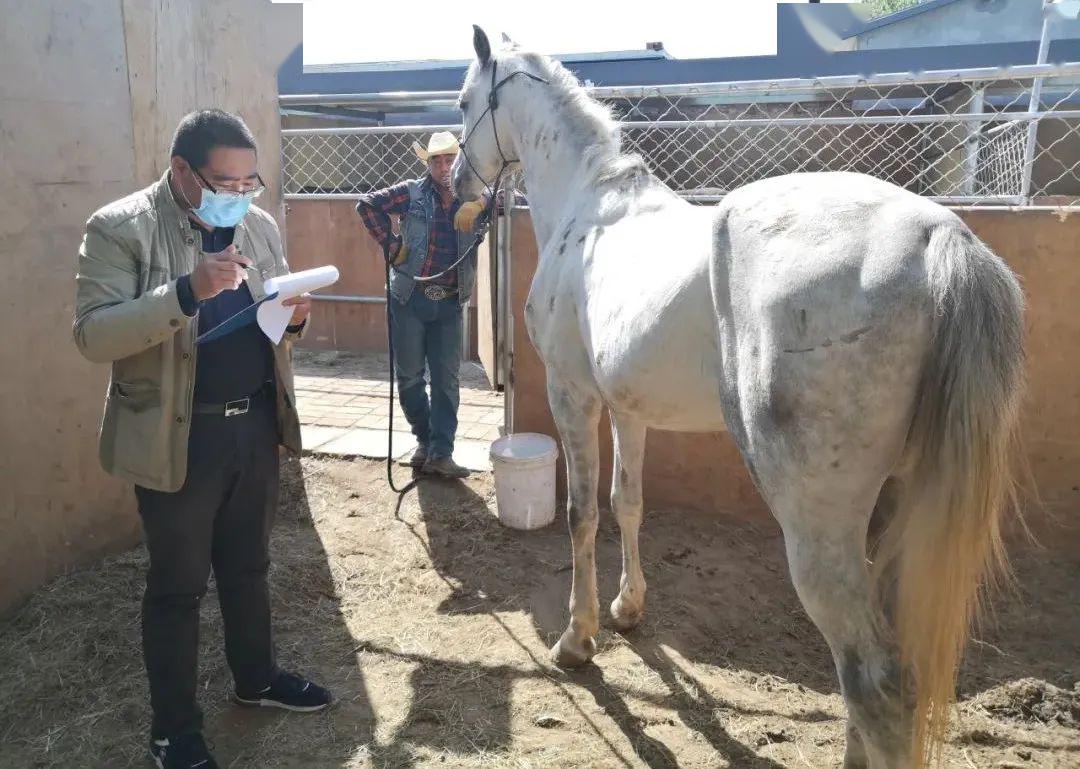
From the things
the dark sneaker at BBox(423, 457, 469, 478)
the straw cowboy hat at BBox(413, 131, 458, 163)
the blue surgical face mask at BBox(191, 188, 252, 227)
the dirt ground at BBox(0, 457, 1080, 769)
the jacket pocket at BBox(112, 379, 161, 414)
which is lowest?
the dirt ground at BBox(0, 457, 1080, 769)

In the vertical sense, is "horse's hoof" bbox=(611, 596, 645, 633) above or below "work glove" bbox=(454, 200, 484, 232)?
below

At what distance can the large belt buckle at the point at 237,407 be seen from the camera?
90.9 inches

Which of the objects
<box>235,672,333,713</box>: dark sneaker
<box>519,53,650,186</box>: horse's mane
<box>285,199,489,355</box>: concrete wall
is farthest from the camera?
<box>285,199,489,355</box>: concrete wall

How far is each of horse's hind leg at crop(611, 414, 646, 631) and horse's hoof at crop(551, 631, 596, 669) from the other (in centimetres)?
26

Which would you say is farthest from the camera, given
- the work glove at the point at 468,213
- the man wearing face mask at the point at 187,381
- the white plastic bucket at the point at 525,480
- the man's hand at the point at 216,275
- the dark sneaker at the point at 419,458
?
the dark sneaker at the point at 419,458

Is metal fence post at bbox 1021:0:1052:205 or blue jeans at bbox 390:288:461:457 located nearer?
metal fence post at bbox 1021:0:1052:205

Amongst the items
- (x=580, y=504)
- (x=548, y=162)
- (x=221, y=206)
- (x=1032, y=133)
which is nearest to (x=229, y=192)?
(x=221, y=206)

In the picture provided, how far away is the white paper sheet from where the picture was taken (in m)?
2.20

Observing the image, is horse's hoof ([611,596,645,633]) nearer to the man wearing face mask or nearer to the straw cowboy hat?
the man wearing face mask

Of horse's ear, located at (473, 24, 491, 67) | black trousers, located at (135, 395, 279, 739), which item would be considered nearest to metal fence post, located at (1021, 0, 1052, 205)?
horse's ear, located at (473, 24, 491, 67)

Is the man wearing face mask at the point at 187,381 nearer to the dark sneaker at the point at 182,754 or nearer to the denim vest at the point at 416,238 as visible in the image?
the dark sneaker at the point at 182,754

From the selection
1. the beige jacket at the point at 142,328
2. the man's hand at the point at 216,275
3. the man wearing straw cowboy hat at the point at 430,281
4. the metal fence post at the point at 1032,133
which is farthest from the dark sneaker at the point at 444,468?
the metal fence post at the point at 1032,133

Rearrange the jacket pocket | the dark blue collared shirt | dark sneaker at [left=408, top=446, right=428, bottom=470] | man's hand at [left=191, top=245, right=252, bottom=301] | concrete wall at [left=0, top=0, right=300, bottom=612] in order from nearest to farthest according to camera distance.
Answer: man's hand at [left=191, top=245, right=252, bottom=301] → the jacket pocket → the dark blue collared shirt → concrete wall at [left=0, top=0, right=300, bottom=612] → dark sneaker at [left=408, top=446, right=428, bottom=470]

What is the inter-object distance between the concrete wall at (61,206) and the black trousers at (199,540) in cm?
127
